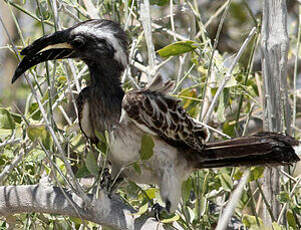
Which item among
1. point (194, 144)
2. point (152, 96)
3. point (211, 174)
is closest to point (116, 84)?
point (152, 96)

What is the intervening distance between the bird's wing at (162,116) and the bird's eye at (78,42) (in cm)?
27

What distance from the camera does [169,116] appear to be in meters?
2.18

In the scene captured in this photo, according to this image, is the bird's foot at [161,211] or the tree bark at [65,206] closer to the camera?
the tree bark at [65,206]

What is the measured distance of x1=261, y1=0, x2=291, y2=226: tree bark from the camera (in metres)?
2.28

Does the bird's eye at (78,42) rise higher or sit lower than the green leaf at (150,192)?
higher

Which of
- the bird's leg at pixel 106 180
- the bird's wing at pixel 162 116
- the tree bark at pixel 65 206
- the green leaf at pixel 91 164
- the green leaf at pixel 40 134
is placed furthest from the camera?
the bird's leg at pixel 106 180

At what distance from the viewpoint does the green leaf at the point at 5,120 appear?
1.97 m

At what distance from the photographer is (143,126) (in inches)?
83.9

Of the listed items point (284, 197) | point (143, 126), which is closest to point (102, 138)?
point (143, 126)

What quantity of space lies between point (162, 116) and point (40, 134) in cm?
68

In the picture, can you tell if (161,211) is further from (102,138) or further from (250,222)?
(102,138)

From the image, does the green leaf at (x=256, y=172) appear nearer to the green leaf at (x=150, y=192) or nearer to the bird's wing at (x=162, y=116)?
the bird's wing at (x=162, y=116)

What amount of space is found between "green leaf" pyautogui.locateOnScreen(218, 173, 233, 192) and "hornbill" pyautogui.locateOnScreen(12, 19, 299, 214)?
0.19ft

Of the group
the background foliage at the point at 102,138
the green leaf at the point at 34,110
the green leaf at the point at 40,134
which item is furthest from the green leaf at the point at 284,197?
the green leaf at the point at 34,110
